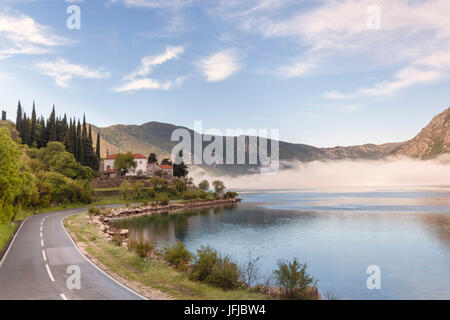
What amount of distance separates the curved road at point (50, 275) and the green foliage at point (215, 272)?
4.93m

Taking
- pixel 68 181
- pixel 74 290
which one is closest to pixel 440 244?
pixel 74 290

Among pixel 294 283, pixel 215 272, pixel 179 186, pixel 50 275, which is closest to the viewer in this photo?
pixel 294 283

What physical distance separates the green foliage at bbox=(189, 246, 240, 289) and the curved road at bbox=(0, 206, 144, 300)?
16.2ft

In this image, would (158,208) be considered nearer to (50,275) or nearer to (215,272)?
(50,275)

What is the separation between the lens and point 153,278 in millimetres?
20375

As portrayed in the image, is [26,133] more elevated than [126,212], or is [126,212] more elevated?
[26,133]

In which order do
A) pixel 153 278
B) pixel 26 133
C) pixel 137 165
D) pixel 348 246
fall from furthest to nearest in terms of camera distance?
pixel 137 165
pixel 26 133
pixel 348 246
pixel 153 278

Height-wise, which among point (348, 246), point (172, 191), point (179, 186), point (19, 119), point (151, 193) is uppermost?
point (19, 119)

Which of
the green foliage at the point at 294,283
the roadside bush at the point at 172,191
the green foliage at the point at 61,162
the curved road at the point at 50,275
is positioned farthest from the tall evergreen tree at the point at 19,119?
the green foliage at the point at 294,283

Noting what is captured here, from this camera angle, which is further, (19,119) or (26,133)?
(19,119)

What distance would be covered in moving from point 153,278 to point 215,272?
408 cm

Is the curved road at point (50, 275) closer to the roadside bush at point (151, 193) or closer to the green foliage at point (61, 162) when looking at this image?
the green foliage at point (61, 162)

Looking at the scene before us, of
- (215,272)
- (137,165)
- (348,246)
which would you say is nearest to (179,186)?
(137,165)

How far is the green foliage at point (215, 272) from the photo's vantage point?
1945cm
